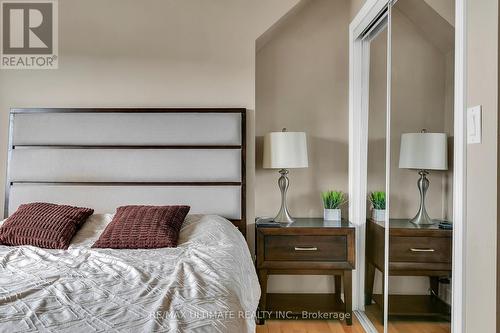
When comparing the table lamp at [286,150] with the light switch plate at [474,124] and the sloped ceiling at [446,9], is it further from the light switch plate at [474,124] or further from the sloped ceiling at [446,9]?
the light switch plate at [474,124]

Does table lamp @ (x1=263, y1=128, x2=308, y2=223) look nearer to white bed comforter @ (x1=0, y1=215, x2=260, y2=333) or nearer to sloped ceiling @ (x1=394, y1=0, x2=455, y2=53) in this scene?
white bed comforter @ (x1=0, y1=215, x2=260, y2=333)

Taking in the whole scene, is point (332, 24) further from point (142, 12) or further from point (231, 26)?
point (142, 12)

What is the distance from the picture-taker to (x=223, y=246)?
2.31 meters

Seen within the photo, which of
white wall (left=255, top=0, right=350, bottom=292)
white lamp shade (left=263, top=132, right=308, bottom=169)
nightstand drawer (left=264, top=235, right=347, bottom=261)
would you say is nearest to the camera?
nightstand drawer (left=264, top=235, right=347, bottom=261)

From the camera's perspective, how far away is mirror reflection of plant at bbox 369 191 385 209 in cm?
263

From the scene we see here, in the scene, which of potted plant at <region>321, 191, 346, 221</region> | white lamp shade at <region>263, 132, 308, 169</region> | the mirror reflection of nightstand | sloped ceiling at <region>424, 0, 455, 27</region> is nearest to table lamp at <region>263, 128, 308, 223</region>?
white lamp shade at <region>263, 132, 308, 169</region>

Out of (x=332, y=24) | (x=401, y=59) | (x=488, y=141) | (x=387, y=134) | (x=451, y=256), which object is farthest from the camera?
(x=332, y=24)

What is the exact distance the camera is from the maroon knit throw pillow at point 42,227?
8.01 ft

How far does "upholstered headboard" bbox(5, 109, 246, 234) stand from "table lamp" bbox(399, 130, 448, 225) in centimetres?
126

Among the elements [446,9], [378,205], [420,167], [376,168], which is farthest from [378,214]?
[446,9]

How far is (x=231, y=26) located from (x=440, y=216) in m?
2.13

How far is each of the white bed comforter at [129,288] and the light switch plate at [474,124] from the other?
1.00m

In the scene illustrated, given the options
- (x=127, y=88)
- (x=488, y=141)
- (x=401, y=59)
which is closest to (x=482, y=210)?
(x=488, y=141)

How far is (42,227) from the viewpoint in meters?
2.51
